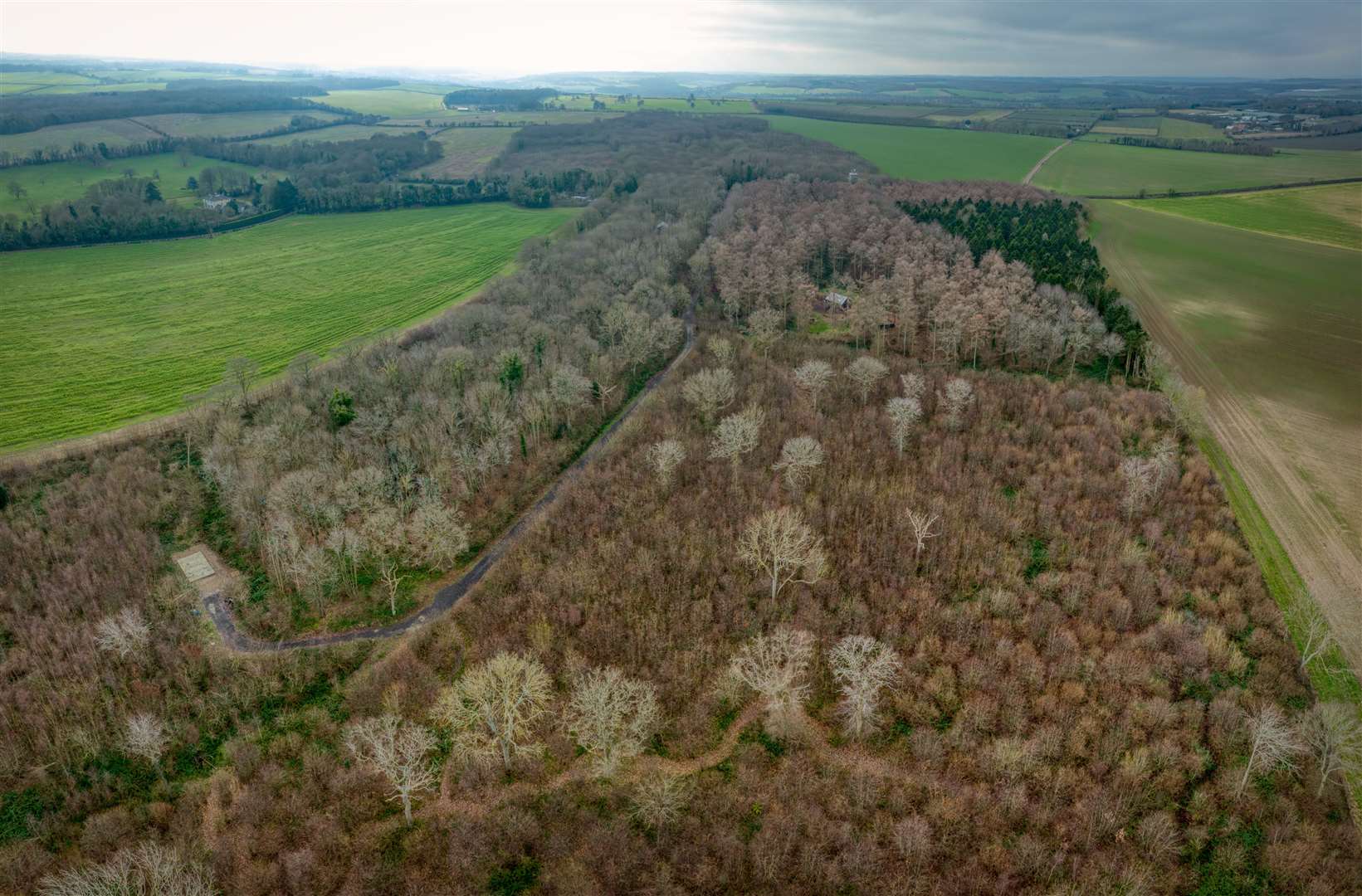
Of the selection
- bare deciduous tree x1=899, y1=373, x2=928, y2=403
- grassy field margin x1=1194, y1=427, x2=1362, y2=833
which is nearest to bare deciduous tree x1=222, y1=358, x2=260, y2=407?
bare deciduous tree x1=899, y1=373, x2=928, y2=403

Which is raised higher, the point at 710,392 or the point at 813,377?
the point at 813,377

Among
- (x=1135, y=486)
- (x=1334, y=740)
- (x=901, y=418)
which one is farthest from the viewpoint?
(x=901, y=418)

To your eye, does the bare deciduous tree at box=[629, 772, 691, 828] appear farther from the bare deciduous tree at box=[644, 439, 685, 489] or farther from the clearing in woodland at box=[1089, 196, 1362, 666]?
the clearing in woodland at box=[1089, 196, 1362, 666]

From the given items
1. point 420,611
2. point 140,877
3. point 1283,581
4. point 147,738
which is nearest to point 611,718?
point 420,611

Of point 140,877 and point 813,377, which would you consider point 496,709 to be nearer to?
point 140,877

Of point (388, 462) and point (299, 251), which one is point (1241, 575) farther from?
point (299, 251)
